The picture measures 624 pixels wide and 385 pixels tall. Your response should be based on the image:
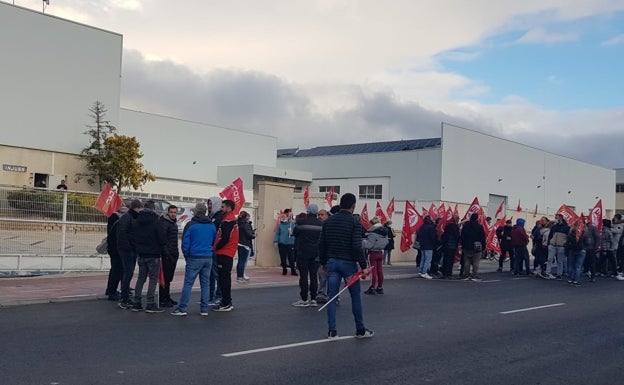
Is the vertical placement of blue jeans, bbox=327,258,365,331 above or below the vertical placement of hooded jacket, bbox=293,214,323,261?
below

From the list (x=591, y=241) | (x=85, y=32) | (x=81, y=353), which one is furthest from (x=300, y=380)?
(x=85, y=32)

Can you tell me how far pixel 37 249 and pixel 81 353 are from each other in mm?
9981

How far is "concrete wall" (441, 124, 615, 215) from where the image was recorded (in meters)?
51.7

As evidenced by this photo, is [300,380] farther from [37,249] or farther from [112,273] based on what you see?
[37,249]

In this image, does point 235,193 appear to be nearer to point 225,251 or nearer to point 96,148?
point 225,251

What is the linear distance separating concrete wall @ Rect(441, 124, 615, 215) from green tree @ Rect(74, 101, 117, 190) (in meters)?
23.7

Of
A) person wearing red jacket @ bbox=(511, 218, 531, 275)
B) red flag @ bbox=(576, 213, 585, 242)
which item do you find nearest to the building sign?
person wearing red jacket @ bbox=(511, 218, 531, 275)

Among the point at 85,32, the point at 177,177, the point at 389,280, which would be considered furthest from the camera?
the point at 177,177

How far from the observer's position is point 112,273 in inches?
529

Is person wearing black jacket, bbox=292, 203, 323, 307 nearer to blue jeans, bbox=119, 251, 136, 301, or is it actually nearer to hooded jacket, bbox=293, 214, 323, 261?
hooded jacket, bbox=293, 214, 323, 261

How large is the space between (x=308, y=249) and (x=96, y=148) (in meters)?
33.0

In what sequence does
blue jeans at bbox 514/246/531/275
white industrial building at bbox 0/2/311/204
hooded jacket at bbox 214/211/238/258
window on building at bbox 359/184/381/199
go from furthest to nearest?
1. window on building at bbox 359/184/381/199
2. white industrial building at bbox 0/2/311/204
3. blue jeans at bbox 514/246/531/275
4. hooded jacket at bbox 214/211/238/258

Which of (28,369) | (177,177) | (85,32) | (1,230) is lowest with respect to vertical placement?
(28,369)

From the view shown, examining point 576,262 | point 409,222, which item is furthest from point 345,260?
point 409,222
